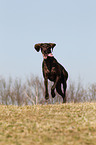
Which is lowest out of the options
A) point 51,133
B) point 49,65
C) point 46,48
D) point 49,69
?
point 51,133

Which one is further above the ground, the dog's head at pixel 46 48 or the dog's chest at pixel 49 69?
the dog's head at pixel 46 48

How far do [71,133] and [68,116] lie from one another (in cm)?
231

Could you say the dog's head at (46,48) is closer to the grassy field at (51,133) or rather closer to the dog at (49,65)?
the dog at (49,65)

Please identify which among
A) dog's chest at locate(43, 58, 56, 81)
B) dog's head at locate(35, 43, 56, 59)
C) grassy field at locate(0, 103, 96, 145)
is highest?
dog's head at locate(35, 43, 56, 59)

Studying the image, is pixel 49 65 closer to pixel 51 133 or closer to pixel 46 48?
pixel 46 48

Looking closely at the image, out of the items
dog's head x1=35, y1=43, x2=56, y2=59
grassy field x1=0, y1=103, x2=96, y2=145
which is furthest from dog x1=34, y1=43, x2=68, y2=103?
grassy field x1=0, y1=103, x2=96, y2=145

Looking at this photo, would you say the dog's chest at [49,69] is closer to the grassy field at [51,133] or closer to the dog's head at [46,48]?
the dog's head at [46,48]

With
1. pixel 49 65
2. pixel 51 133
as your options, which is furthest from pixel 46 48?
pixel 51 133

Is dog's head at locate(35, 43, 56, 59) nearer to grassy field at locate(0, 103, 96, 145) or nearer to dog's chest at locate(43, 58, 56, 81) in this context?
dog's chest at locate(43, 58, 56, 81)

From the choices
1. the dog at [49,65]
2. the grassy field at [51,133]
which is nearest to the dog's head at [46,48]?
the dog at [49,65]

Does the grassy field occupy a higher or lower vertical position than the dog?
lower

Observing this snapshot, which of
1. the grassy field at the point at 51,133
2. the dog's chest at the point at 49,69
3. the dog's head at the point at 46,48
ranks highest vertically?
the dog's head at the point at 46,48

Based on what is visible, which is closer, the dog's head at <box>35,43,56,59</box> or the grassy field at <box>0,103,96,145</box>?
the grassy field at <box>0,103,96,145</box>

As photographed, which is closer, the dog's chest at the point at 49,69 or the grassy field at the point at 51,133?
the grassy field at the point at 51,133
